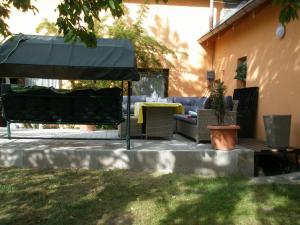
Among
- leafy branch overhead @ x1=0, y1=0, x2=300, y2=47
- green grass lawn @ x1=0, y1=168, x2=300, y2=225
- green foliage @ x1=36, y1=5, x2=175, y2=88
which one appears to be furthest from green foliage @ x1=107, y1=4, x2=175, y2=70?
leafy branch overhead @ x1=0, y1=0, x2=300, y2=47

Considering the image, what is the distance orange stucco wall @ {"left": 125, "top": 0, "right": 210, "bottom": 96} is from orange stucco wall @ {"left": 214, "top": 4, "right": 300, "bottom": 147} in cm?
229

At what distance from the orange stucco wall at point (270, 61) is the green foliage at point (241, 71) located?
0.26 m

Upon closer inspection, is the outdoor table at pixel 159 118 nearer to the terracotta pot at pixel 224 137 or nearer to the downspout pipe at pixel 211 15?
the terracotta pot at pixel 224 137

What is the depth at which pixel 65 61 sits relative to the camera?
6250 millimetres

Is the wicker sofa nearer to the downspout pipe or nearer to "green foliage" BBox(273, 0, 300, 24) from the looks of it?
"green foliage" BBox(273, 0, 300, 24)

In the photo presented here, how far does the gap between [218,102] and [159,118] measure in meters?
1.31

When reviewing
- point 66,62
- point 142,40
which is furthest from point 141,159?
point 142,40

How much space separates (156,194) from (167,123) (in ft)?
9.60

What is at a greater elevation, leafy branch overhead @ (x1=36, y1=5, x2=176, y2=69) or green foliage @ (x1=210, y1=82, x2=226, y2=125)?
leafy branch overhead @ (x1=36, y1=5, x2=176, y2=69)

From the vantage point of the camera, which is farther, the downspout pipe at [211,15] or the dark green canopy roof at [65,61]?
the downspout pipe at [211,15]

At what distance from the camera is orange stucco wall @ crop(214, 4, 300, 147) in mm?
7137

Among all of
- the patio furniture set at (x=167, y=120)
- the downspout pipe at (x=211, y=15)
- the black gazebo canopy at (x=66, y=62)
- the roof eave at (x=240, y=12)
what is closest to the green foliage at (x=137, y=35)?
the downspout pipe at (x=211, y=15)

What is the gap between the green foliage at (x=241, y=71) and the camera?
31.8ft

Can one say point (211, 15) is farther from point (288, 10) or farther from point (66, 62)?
point (288, 10)
